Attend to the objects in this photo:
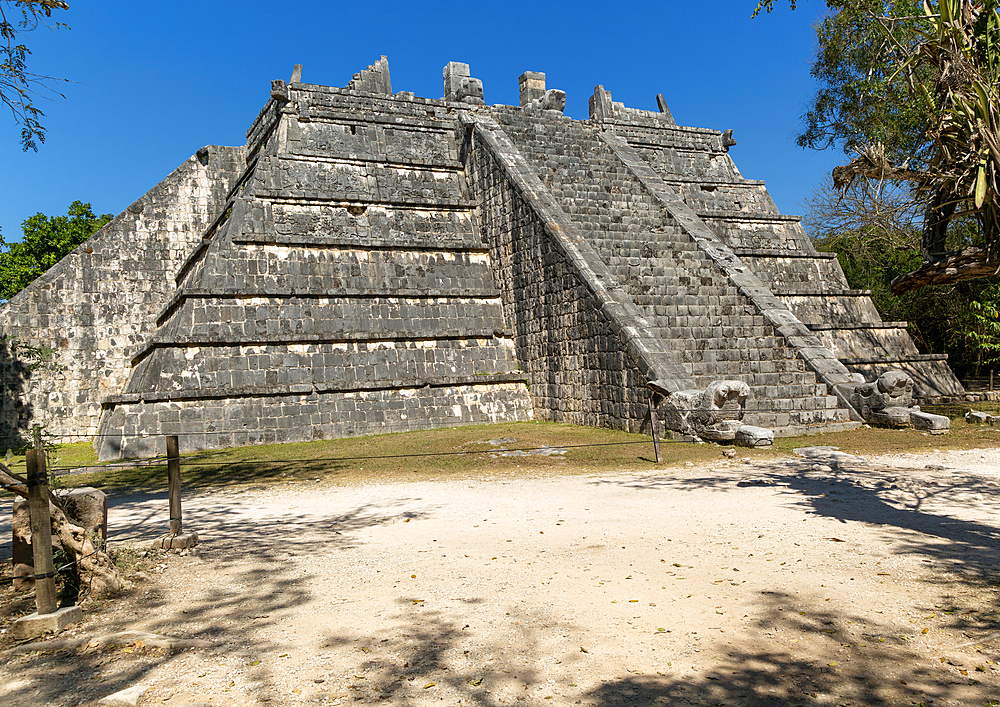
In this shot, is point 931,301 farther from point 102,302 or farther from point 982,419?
point 102,302

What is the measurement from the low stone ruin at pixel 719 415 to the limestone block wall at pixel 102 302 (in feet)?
45.3

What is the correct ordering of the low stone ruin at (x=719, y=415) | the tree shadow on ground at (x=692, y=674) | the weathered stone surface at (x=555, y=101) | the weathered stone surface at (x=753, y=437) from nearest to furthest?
the tree shadow on ground at (x=692, y=674) < the weathered stone surface at (x=753, y=437) < the low stone ruin at (x=719, y=415) < the weathered stone surface at (x=555, y=101)

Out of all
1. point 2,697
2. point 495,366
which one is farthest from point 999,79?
point 495,366

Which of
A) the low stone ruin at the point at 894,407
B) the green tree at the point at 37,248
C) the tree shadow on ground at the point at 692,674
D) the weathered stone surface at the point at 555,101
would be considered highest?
the weathered stone surface at the point at 555,101

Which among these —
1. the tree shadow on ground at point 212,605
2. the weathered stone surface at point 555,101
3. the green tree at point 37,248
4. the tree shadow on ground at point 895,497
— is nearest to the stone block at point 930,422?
the tree shadow on ground at point 895,497

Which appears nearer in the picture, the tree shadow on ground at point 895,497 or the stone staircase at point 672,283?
the tree shadow on ground at point 895,497

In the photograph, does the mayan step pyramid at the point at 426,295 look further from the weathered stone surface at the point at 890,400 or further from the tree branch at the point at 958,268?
the tree branch at the point at 958,268

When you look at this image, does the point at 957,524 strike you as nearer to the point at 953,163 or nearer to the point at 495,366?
the point at 953,163

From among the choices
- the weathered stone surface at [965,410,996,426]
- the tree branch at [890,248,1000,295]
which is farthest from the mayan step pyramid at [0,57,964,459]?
the tree branch at [890,248,1000,295]

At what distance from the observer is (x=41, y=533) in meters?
4.04

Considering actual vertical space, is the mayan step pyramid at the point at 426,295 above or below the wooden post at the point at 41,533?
above

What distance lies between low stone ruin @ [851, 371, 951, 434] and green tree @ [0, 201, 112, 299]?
2460cm

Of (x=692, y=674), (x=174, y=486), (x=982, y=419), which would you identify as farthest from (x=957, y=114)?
(x=982, y=419)

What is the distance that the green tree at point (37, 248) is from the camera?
22.6m
